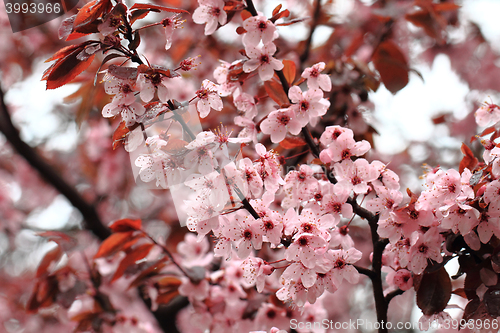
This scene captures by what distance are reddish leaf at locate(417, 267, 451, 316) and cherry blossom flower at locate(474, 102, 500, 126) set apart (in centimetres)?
41

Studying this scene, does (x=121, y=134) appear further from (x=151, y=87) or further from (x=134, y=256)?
(x=134, y=256)

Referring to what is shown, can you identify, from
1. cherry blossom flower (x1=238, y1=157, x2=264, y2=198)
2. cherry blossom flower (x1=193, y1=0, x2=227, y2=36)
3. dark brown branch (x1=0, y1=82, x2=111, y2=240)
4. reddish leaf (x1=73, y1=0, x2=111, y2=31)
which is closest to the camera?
reddish leaf (x1=73, y1=0, x2=111, y2=31)

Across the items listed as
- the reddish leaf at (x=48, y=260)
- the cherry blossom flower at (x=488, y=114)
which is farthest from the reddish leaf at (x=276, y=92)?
the reddish leaf at (x=48, y=260)

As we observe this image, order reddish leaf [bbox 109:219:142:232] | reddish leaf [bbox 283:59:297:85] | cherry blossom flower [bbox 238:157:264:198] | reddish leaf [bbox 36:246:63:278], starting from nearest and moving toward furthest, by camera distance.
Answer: cherry blossom flower [bbox 238:157:264:198] < reddish leaf [bbox 283:59:297:85] < reddish leaf [bbox 109:219:142:232] < reddish leaf [bbox 36:246:63:278]

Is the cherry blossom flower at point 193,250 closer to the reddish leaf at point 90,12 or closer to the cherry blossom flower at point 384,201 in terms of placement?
the cherry blossom flower at point 384,201

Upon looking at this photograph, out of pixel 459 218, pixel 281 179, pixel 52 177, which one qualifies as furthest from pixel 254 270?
pixel 52 177

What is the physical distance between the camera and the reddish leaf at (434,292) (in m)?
0.79

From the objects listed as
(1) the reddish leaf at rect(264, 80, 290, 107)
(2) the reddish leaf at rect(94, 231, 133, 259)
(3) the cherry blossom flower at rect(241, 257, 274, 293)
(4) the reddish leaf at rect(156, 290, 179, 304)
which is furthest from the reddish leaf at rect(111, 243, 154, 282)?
(1) the reddish leaf at rect(264, 80, 290, 107)

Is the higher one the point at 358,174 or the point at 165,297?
the point at 358,174

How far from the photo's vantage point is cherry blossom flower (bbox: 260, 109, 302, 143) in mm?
858

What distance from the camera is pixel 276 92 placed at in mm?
943

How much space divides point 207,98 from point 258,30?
0.20 metres

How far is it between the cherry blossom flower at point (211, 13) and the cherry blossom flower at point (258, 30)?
79mm

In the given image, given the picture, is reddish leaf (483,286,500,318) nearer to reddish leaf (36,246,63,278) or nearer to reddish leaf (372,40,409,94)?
reddish leaf (372,40,409,94)
